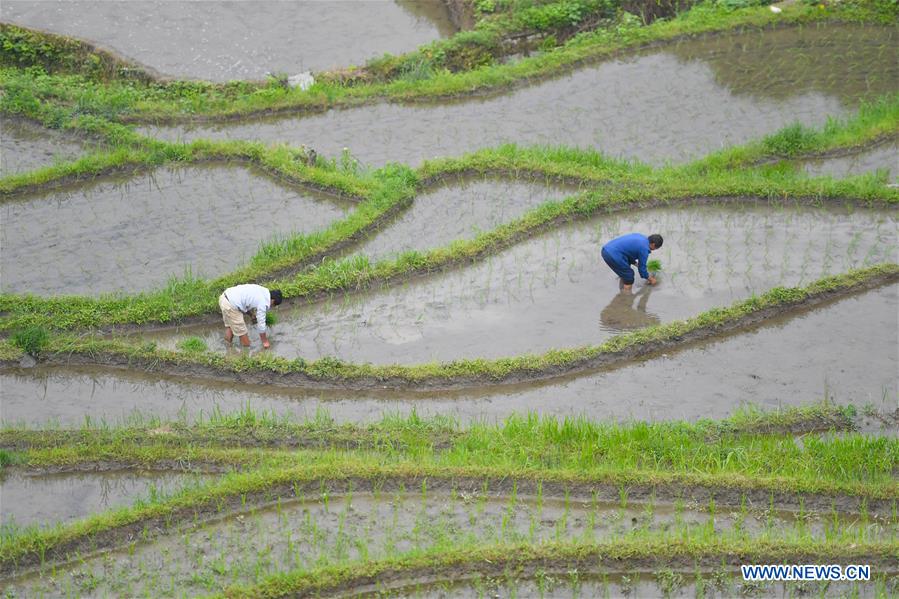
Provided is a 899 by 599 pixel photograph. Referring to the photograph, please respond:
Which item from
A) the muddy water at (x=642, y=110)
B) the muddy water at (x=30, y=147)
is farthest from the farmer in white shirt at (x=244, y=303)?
the muddy water at (x=30, y=147)

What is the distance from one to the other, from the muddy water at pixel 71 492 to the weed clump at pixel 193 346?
4.60ft

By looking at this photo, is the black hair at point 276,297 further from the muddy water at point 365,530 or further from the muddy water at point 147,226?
the muddy water at point 365,530

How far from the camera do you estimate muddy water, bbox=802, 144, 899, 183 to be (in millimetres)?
11750

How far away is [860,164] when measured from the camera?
1191cm

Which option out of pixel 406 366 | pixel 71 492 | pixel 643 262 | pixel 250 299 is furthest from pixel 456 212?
pixel 71 492

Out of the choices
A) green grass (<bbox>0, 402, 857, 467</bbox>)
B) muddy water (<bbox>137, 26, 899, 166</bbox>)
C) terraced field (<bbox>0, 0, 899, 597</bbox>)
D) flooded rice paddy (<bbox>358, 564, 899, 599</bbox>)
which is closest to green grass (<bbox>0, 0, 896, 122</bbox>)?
terraced field (<bbox>0, 0, 899, 597</bbox>)

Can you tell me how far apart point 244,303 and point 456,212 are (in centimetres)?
295

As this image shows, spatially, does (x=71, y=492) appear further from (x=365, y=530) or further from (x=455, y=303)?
(x=455, y=303)

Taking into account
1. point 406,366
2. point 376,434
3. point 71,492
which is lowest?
point 71,492

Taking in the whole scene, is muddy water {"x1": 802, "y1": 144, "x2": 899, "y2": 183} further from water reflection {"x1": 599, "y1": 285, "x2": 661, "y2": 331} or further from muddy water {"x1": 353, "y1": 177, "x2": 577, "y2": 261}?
water reflection {"x1": 599, "y1": 285, "x2": 661, "y2": 331}

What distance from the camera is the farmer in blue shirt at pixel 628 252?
968 centimetres

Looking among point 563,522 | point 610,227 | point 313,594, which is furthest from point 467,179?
point 313,594

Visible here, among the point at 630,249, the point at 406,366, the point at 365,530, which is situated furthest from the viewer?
the point at 630,249

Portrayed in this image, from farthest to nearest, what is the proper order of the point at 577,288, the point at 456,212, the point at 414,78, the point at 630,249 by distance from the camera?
the point at 414,78
the point at 456,212
the point at 577,288
the point at 630,249
